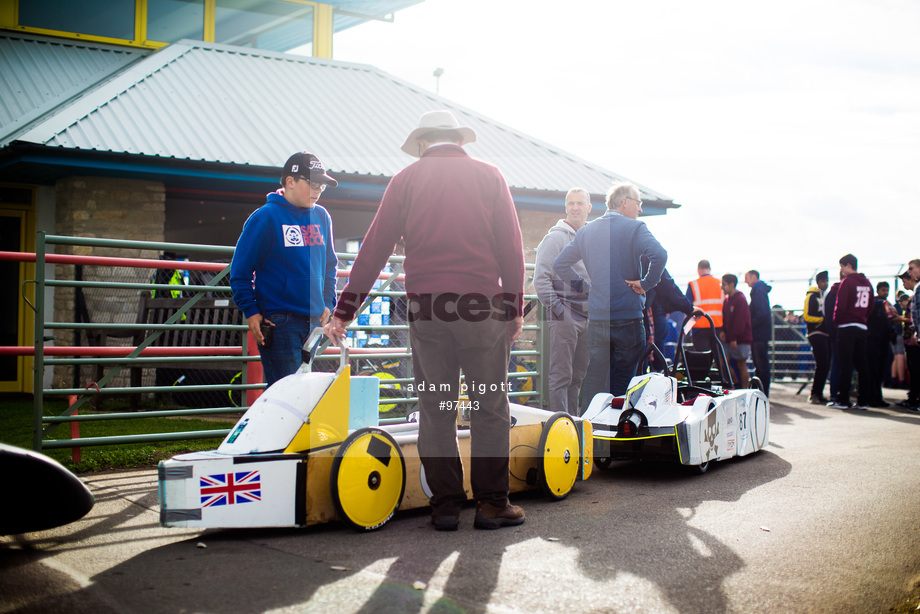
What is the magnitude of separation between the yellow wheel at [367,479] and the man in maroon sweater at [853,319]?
8.32 meters

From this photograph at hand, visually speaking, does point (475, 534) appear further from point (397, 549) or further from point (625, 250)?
point (625, 250)

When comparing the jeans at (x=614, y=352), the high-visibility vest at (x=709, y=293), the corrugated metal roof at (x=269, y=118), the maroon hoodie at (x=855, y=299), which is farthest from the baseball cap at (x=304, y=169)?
the maroon hoodie at (x=855, y=299)

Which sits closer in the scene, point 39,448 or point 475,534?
point 475,534

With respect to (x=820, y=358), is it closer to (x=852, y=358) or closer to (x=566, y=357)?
(x=852, y=358)

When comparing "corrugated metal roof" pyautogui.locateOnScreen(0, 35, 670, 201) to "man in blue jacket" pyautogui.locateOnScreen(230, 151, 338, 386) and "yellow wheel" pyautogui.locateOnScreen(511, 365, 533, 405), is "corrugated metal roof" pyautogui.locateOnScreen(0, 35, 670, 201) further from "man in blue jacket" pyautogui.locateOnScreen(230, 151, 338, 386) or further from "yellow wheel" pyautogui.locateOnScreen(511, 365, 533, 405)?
"man in blue jacket" pyautogui.locateOnScreen(230, 151, 338, 386)

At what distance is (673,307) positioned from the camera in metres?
5.79

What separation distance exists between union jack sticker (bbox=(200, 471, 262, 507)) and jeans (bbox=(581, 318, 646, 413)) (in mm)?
2922

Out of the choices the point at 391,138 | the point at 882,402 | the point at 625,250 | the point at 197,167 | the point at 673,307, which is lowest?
the point at 882,402

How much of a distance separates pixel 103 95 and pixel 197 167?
7.42ft

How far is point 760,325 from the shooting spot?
11.0 metres

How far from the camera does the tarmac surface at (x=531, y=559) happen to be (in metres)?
2.49

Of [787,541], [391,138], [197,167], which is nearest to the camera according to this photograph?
[787,541]

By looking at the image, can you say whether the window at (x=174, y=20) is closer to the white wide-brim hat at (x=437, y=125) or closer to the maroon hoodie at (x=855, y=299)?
the white wide-brim hat at (x=437, y=125)

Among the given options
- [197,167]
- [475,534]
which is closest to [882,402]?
[475,534]
